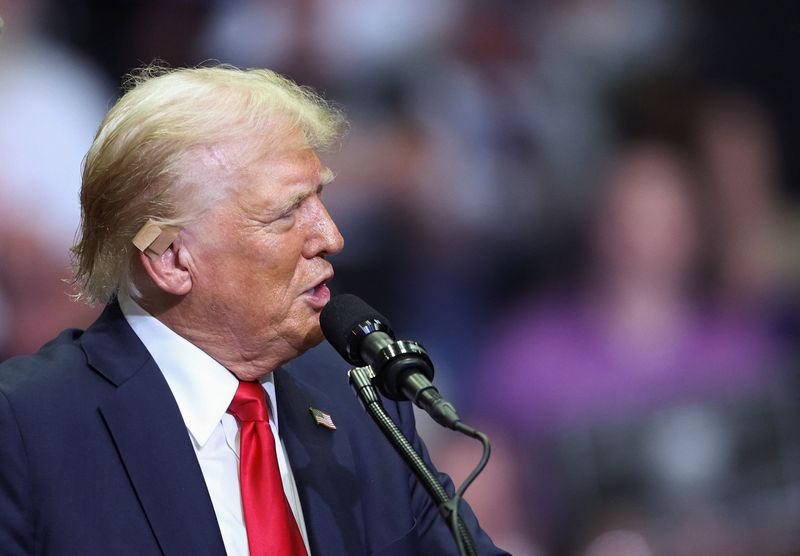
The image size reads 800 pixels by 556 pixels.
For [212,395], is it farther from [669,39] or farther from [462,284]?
[669,39]

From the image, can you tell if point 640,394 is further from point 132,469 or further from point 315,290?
point 132,469

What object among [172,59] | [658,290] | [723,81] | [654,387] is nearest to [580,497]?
[654,387]

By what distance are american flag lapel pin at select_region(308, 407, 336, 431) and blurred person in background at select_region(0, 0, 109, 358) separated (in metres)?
1.07

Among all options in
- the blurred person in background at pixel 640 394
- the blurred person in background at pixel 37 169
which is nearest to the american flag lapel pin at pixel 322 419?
the blurred person in background at pixel 37 169

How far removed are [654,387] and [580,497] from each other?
16.7 inches

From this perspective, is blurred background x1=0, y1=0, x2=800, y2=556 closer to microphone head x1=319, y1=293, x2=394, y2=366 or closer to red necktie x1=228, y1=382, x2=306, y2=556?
red necktie x1=228, y1=382, x2=306, y2=556

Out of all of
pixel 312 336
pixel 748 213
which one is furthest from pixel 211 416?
pixel 748 213

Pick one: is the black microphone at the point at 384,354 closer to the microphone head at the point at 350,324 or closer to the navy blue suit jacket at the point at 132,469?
the microphone head at the point at 350,324

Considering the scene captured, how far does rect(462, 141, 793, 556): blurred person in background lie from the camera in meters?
3.40

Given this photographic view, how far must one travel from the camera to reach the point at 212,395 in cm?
188

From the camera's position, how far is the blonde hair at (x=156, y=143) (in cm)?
187

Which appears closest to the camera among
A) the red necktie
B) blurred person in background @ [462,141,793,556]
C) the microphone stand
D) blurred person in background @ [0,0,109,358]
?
the microphone stand

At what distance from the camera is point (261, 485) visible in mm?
1836

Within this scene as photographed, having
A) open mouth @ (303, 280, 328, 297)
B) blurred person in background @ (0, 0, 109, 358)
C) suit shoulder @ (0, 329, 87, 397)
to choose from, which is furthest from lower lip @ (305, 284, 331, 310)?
blurred person in background @ (0, 0, 109, 358)
